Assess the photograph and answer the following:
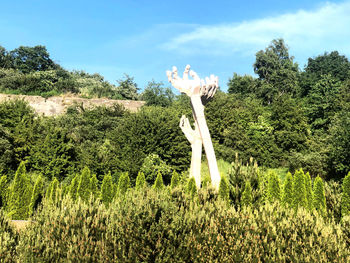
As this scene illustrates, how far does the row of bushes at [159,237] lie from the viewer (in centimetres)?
532

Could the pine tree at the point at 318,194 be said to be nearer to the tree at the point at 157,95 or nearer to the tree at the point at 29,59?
the tree at the point at 157,95

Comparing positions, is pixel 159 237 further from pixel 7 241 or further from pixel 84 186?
pixel 84 186

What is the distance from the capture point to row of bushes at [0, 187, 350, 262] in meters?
5.32

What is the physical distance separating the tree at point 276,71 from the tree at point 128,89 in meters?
20.4

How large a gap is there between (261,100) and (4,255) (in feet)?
129

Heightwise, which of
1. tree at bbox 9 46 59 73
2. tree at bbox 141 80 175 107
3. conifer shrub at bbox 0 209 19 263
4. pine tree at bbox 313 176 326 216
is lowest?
conifer shrub at bbox 0 209 19 263

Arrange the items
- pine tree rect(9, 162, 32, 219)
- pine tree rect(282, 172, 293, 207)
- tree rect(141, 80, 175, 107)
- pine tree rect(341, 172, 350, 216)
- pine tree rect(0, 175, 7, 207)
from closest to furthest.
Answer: pine tree rect(341, 172, 350, 216), pine tree rect(282, 172, 293, 207), pine tree rect(9, 162, 32, 219), pine tree rect(0, 175, 7, 207), tree rect(141, 80, 175, 107)

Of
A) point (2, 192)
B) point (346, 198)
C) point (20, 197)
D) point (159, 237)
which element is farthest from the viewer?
point (2, 192)

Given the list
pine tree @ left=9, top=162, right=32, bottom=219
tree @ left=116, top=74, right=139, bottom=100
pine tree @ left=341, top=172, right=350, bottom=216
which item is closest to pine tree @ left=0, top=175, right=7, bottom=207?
pine tree @ left=9, top=162, right=32, bottom=219

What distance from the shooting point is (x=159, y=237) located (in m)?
5.63

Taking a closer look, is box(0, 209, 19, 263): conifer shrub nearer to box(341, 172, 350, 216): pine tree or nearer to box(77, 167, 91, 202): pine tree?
box(77, 167, 91, 202): pine tree

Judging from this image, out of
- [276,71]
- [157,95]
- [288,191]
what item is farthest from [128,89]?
[288,191]

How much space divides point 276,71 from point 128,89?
78.1 feet

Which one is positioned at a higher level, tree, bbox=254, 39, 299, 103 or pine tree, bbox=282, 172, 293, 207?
tree, bbox=254, 39, 299, 103
